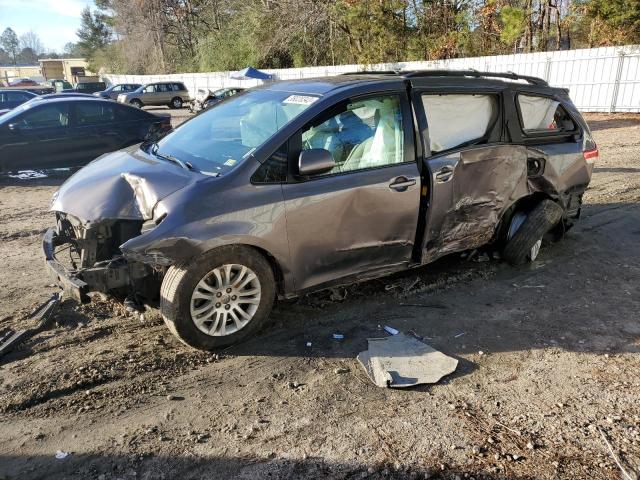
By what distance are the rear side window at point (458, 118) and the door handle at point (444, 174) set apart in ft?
0.57

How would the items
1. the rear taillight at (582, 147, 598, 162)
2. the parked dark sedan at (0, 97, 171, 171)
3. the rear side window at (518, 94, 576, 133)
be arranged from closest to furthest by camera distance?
1. the rear side window at (518, 94, 576, 133)
2. the rear taillight at (582, 147, 598, 162)
3. the parked dark sedan at (0, 97, 171, 171)

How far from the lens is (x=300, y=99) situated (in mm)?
4113

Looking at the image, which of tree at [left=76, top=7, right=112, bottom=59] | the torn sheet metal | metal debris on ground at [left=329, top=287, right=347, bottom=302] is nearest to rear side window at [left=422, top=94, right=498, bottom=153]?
metal debris on ground at [left=329, top=287, right=347, bottom=302]

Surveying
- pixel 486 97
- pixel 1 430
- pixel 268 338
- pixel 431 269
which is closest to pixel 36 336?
pixel 1 430

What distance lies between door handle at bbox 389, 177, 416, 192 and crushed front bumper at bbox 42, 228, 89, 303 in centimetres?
238

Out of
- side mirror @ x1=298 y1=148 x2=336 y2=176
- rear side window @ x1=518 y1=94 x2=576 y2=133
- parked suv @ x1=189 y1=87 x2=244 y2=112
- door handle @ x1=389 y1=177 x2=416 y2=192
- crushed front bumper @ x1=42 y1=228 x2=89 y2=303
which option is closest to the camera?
crushed front bumper @ x1=42 y1=228 x2=89 y2=303

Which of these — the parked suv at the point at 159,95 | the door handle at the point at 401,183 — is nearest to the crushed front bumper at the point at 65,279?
the door handle at the point at 401,183

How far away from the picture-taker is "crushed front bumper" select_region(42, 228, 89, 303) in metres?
3.42

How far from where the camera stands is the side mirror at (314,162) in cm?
369

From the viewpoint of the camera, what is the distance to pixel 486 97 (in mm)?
4812

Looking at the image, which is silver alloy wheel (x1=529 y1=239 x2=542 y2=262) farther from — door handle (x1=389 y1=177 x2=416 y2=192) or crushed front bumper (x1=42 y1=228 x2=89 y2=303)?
crushed front bumper (x1=42 y1=228 x2=89 y2=303)

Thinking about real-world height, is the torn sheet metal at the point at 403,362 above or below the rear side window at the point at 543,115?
below

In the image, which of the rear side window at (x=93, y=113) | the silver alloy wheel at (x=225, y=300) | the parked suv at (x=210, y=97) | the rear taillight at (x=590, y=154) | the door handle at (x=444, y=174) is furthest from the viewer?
the parked suv at (x=210, y=97)

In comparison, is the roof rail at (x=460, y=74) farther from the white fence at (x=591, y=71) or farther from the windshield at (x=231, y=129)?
the white fence at (x=591, y=71)
